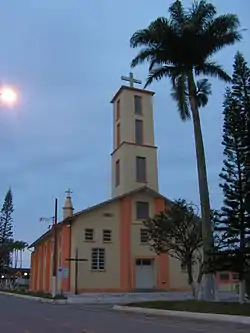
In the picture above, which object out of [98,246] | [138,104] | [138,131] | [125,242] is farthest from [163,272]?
[138,104]

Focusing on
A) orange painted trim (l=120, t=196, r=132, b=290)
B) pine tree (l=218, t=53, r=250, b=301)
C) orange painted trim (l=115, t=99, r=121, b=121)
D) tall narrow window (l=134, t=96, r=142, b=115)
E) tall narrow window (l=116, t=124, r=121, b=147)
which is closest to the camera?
pine tree (l=218, t=53, r=250, b=301)

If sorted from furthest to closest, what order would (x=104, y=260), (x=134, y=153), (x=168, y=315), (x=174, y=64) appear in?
1. (x=134, y=153)
2. (x=104, y=260)
3. (x=174, y=64)
4. (x=168, y=315)

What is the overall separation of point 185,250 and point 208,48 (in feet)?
37.1

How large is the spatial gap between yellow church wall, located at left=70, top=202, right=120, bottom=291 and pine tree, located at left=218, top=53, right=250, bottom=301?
1720 cm

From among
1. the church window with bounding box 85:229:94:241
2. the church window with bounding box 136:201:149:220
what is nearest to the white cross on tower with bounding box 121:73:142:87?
the church window with bounding box 136:201:149:220

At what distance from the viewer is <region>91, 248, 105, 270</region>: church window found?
132ft

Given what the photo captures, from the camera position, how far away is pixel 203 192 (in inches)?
973

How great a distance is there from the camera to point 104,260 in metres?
40.6

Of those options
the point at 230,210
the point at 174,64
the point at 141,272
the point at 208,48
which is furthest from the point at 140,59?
the point at 141,272

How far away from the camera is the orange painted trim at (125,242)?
4034 cm

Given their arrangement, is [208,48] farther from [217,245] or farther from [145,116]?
[145,116]

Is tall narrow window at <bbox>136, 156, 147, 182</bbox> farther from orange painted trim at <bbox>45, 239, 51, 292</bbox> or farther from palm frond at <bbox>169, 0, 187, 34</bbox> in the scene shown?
palm frond at <bbox>169, 0, 187, 34</bbox>

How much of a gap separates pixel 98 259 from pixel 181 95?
60.1ft

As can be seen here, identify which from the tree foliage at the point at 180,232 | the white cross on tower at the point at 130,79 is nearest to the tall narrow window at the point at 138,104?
the white cross on tower at the point at 130,79
